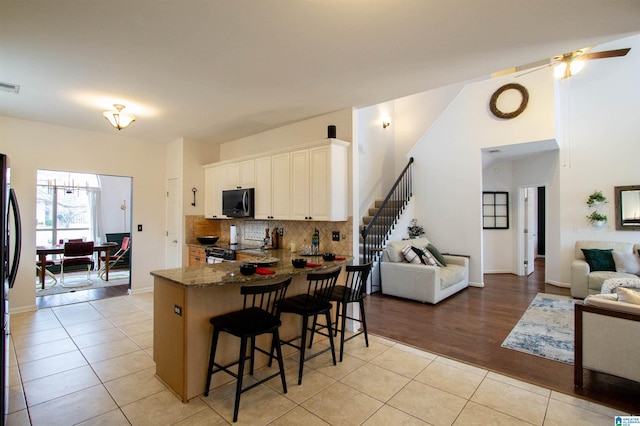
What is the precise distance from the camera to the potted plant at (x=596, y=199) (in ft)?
18.5

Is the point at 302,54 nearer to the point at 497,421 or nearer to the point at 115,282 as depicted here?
the point at 497,421

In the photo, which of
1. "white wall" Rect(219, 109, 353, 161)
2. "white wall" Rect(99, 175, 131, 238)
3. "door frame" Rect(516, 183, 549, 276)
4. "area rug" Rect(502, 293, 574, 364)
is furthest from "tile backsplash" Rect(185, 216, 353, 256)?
"door frame" Rect(516, 183, 549, 276)

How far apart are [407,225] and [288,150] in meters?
3.89

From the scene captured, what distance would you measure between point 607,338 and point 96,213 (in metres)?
10.4

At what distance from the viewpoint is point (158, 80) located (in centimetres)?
325

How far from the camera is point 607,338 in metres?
2.46

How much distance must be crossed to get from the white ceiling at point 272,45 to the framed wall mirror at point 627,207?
4.39 meters

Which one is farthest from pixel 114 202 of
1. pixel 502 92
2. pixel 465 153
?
pixel 502 92

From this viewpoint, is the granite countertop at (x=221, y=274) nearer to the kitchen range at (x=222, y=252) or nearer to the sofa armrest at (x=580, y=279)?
the kitchen range at (x=222, y=252)

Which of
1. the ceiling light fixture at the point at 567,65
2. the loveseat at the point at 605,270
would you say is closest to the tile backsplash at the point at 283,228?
the ceiling light fixture at the point at 567,65

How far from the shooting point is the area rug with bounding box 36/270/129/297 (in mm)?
5941

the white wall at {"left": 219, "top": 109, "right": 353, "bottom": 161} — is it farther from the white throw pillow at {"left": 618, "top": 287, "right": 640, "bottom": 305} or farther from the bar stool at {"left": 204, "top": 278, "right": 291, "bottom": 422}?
the white throw pillow at {"left": 618, "top": 287, "right": 640, "bottom": 305}

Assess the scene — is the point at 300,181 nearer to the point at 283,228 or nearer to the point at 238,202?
the point at 283,228

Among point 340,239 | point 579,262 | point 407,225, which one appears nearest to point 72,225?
point 340,239
